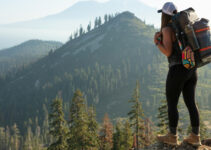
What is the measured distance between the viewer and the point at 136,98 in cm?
3244

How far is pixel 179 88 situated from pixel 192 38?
1.63 meters

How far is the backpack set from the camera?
17.7ft

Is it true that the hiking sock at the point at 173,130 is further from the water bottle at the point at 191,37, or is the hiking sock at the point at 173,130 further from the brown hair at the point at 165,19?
the brown hair at the point at 165,19

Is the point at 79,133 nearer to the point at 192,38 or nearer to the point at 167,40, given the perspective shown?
the point at 167,40

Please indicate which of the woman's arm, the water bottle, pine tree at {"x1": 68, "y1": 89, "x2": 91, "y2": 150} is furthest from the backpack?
pine tree at {"x1": 68, "y1": 89, "x2": 91, "y2": 150}

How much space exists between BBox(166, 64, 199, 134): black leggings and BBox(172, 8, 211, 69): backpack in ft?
1.65

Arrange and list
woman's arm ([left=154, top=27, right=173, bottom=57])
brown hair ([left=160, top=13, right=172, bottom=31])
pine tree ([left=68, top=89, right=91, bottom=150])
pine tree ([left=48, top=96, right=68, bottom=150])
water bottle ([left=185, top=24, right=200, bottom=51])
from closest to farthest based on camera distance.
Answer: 1. water bottle ([left=185, top=24, right=200, bottom=51])
2. woman's arm ([left=154, top=27, right=173, bottom=57])
3. brown hair ([left=160, top=13, right=172, bottom=31])
4. pine tree ([left=48, top=96, right=68, bottom=150])
5. pine tree ([left=68, top=89, right=91, bottom=150])

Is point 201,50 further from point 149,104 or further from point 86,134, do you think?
point 149,104

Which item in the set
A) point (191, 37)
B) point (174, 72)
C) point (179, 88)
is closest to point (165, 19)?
point (191, 37)

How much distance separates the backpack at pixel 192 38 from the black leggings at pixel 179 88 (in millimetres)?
502

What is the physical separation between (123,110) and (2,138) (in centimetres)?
9682

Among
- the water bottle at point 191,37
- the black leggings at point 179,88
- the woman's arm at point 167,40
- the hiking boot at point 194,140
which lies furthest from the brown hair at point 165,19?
the hiking boot at point 194,140

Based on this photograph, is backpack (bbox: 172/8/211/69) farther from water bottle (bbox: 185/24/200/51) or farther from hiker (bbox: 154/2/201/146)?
hiker (bbox: 154/2/201/146)

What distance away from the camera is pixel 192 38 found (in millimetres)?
5414
